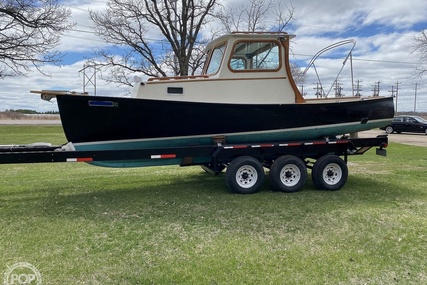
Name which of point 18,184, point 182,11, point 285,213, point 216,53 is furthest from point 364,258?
point 182,11

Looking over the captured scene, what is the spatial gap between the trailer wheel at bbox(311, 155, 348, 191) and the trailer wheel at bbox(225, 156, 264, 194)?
41.5 inches

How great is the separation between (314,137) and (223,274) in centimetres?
397

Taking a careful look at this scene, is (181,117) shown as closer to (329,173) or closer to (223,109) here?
(223,109)

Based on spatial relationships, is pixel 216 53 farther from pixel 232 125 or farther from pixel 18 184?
pixel 18 184

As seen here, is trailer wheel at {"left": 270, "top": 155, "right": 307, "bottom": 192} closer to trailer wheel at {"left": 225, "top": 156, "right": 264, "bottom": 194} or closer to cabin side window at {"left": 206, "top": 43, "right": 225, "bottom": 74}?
trailer wheel at {"left": 225, "top": 156, "right": 264, "bottom": 194}

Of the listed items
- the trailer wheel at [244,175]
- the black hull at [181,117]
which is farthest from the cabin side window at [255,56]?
the trailer wheel at [244,175]

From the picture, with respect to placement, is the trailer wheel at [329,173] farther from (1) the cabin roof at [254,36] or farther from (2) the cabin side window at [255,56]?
(1) the cabin roof at [254,36]

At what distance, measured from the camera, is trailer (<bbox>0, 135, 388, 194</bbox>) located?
5.33 meters

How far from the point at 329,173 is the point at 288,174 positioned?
788 millimetres

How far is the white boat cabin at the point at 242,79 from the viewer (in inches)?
225

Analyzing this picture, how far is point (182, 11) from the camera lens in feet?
58.5

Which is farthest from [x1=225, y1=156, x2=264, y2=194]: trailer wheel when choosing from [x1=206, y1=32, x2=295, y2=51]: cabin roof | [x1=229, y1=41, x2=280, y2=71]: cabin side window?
[x1=206, y1=32, x2=295, y2=51]: cabin roof

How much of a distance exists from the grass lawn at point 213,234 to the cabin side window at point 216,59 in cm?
221

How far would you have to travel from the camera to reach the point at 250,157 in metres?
5.89
